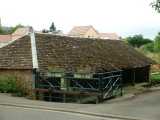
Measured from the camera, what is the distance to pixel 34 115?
1577 cm

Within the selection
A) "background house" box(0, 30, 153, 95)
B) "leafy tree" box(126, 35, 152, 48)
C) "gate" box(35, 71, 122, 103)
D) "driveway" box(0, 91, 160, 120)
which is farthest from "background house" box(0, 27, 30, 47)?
"leafy tree" box(126, 35, 152, 48)

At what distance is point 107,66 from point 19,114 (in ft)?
46.0

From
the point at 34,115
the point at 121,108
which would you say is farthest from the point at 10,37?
the point at 34,115

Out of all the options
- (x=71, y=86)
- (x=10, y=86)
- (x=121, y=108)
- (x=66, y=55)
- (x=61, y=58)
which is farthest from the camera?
(x=66, y=55)

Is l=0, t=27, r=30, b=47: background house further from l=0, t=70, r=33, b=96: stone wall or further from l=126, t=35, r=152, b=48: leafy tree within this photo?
l=126, t=35, r=152, b=48: leafy tree

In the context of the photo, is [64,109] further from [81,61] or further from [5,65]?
[81,61]

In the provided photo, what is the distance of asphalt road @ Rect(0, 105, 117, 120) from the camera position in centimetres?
1516

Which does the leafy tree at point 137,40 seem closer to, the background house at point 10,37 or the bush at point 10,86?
the background house at point 10,37

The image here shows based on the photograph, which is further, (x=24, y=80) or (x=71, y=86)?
(x=24, y=80)

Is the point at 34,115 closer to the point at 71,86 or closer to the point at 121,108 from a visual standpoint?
the point at 121,108

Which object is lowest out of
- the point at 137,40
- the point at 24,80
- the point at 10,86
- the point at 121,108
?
the point at 121,108

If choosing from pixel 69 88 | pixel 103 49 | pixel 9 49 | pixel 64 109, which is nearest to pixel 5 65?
pixel 9 49

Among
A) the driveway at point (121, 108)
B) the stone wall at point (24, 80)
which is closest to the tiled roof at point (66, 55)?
the stone wall at point (24, 80)

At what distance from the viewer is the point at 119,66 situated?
3073cm
